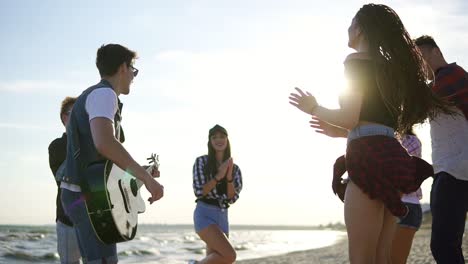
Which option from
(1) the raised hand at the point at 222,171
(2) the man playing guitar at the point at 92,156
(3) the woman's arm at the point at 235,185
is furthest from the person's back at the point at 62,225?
(3) the woman's arm at the point at 235,185

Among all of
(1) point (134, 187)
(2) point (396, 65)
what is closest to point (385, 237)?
(2) point (396, 65)

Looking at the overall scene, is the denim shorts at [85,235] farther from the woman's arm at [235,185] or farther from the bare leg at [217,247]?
the woman's arm at [235,185]

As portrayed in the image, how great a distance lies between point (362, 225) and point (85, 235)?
1606 millimetres

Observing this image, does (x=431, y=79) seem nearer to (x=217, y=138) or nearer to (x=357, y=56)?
(x=357, y=56)

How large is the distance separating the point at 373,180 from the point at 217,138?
4.32m

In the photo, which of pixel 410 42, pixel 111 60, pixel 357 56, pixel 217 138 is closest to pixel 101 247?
pixel 111 60

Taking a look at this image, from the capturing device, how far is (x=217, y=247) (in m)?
6.77

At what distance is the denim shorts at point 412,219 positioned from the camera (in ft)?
17.4

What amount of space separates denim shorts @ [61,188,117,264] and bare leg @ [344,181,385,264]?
1438 mm

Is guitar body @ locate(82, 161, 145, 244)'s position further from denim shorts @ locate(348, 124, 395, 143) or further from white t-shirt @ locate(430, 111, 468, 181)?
white t-shirt @ locate(430, 111, 468, 181)

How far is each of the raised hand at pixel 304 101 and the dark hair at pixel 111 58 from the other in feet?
3.99

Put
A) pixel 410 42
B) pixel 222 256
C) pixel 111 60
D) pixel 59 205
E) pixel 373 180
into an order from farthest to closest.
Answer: pixel 222 256
pixel 59 205
pixel 111 60
pixel 410 42
pixel 373 180

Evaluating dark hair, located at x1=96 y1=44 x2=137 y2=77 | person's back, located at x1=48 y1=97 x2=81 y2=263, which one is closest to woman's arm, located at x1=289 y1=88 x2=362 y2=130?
dark hair, located at x1=96 y1=44 x2=137 y2=77

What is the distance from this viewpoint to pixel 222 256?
669cm
